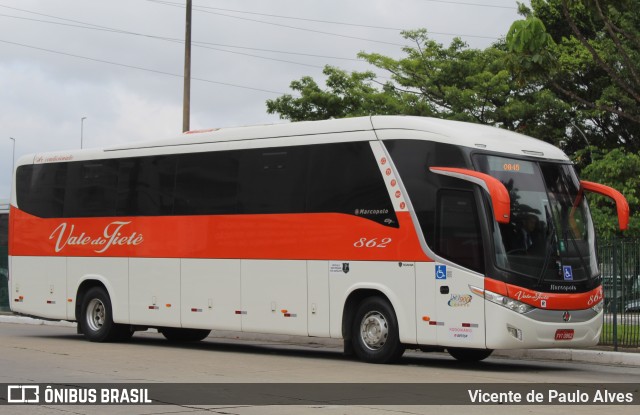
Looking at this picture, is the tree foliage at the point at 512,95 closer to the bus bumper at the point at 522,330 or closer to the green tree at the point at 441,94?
the green tree at the point at 441,94

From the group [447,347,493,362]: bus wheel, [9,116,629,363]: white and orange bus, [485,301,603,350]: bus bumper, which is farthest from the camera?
[447,347,493,362]: bus wheel

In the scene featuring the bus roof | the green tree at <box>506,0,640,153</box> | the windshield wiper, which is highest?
the green tree at <box>506,0,640,153</box>

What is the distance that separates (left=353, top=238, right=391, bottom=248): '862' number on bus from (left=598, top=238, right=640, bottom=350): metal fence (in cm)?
443

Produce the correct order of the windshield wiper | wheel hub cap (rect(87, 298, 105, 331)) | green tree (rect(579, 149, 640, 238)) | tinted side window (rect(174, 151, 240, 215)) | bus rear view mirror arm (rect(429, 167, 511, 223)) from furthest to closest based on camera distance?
green tree (rect(579, 149, 640, 238)), wheel hub cap (rect(87, 298, 105, 331)), tinted side window (rect(174, 151, 240, 215)), the windshield wiper, bus rear view mirror arm (rect(429, 167, 511, 223))

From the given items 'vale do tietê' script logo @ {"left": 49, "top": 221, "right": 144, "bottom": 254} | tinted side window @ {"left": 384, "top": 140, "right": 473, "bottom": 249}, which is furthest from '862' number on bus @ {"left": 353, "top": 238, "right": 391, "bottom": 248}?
'vale do tietê' script logo @ {"left": 49, "top": 221, "right": 144, "bottom": 254}

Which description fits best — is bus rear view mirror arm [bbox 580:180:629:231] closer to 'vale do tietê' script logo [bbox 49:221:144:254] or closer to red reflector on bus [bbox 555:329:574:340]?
red reflector on bus [bbox 555:329:574:340]

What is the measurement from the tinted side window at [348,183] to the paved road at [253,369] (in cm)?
240

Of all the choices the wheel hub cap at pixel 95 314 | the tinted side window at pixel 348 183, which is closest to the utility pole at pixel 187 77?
the wheel hub cap at pixel 95 314

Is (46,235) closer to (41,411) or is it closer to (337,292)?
(337,292)

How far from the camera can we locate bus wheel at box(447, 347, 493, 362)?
17406 mm

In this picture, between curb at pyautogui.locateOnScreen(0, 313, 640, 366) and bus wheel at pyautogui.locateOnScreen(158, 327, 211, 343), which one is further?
bus wheel at pyautogui.locateOnScreen(158, 327, 211, 343)

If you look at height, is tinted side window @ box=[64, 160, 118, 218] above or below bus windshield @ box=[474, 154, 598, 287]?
above

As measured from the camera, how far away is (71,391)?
1190 centimetres

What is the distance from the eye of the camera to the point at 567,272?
1566 cm
